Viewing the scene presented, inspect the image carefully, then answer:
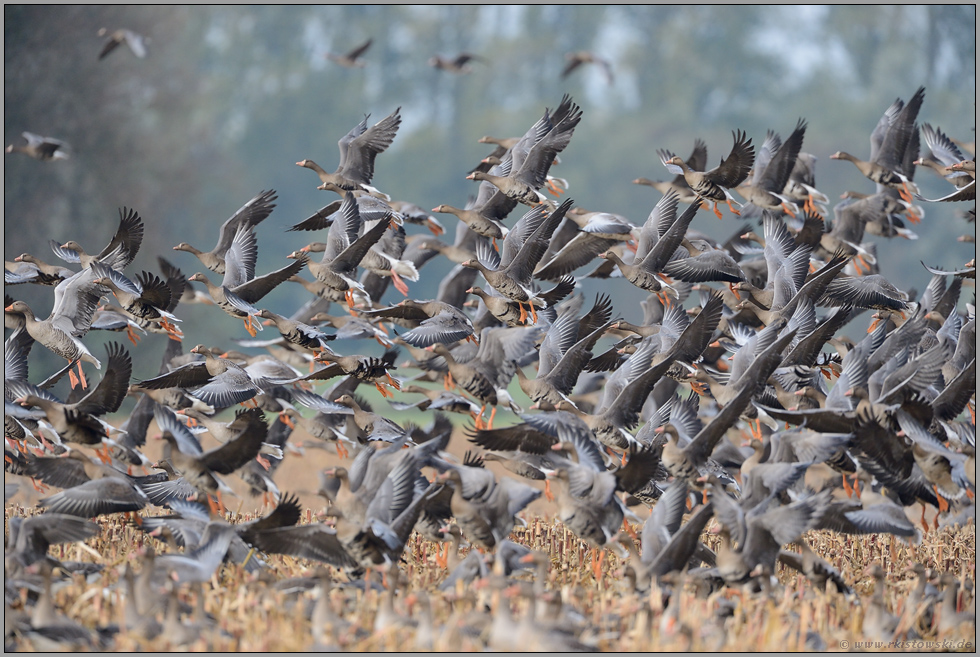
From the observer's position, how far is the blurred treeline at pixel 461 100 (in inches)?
1283

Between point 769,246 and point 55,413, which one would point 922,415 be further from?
point 55,413

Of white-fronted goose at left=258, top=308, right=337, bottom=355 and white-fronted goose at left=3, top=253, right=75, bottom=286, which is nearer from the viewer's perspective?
white-fronted goose at left=258, top=308, right=337, bottom=355

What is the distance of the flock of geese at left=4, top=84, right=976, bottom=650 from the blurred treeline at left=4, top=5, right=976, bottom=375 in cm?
2031

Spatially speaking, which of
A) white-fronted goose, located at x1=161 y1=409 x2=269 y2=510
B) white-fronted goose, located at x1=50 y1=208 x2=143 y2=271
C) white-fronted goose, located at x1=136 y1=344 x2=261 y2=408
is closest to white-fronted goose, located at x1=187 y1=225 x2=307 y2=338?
white-fronted goose, located at x1=136 y1=344 x2=261 y2=408

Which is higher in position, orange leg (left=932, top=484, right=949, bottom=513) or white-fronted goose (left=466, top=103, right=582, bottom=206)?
white-fronted goose (left=466, top=103, right=582, bottom=206)

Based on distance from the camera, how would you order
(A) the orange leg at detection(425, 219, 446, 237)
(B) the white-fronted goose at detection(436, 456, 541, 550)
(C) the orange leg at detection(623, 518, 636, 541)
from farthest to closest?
(A) the orange leg at detection(425, 219, 446, 237), (C) the orange leg at detection(623, 518, 636, 541), (B) the white-fronted goose at detection(436, 456, 541, 550)

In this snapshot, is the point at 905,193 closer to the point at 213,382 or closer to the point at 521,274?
the point at 521,274

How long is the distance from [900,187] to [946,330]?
227cm

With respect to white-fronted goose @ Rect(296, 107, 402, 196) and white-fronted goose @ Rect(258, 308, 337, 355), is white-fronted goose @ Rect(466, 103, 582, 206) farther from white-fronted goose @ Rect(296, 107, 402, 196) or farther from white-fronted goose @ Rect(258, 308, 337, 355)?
white-fronted goose @ Rect(258, 308, 337, 355)

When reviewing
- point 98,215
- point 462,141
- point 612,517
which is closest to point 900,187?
point 612,517

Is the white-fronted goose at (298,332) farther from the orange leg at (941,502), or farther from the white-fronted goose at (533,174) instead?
the orange leg at (941,502)

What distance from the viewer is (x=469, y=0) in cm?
5619

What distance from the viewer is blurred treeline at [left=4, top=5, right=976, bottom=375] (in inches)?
1283

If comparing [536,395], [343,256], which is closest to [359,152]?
[343,256]
